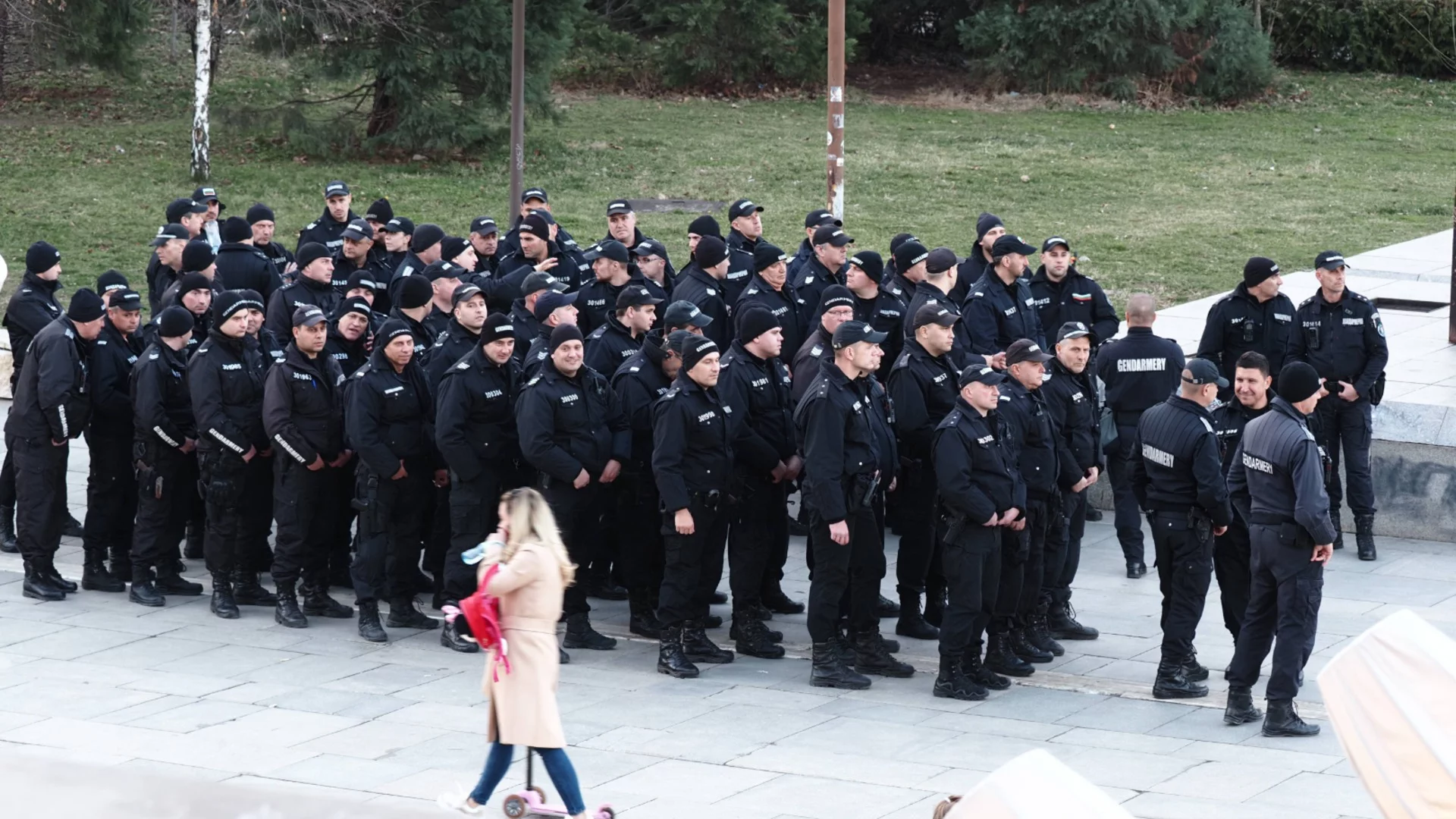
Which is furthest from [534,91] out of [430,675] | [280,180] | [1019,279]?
[430,675]

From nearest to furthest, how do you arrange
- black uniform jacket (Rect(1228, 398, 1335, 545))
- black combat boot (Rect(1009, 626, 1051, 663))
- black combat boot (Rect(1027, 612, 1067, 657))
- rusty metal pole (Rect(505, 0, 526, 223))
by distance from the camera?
black uniform jacket (Rect(1228, 398, 1335, 545))
black combat boot (Rect(1009, 626, 1051, 663))
black combat boot (Rect(1027, 612, 1067, 657))
rusty metal pole (Rect(505, 0, 526, 223))

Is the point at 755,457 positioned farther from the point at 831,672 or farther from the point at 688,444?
the point at 831,672

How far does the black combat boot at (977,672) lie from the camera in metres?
9.29

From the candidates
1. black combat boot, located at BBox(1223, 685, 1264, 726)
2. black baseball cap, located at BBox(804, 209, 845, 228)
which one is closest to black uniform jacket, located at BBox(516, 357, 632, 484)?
black baseball cap, located at BBox(804, 209, 845, 228)

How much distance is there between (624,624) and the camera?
10.7 m

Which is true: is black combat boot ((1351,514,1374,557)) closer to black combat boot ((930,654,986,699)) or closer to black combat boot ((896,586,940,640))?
black combat boot ((896,586,940,640))

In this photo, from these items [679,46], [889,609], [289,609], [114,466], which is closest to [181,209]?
[114,466]

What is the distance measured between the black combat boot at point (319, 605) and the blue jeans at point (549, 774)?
365 cm

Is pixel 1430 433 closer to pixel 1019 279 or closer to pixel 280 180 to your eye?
pixel 1019 279

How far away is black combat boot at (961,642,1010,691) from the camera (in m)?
9.29

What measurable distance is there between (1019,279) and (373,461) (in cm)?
454

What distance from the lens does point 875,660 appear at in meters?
9.64

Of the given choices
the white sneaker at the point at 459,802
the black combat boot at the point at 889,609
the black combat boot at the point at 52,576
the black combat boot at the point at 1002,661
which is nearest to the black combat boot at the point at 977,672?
the black combat boot at the point at 1002,661

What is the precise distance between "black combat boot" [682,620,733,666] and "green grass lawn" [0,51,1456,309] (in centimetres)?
1024
